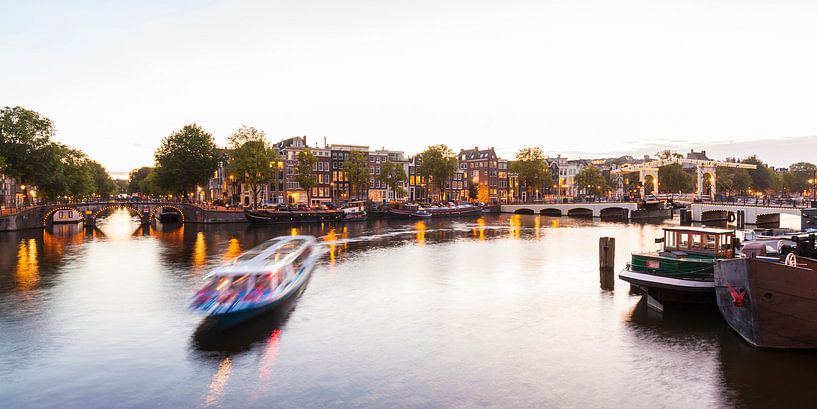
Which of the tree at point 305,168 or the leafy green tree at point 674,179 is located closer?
the tree at point 305,168

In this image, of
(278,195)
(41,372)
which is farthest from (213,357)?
(278,195)

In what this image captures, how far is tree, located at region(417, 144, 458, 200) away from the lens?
13162cm

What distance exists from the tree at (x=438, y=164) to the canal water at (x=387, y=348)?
90.6m

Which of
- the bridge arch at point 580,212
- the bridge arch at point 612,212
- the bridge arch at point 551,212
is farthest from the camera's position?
the bridge arch at point 551,212

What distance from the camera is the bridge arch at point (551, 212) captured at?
125m

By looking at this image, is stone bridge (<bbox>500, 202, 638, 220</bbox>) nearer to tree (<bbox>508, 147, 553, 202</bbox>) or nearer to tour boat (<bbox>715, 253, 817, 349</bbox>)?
tree (<bbox>508, 147, 553, 202</bbox>)

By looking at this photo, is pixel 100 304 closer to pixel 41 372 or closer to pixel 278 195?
pixel 41 372

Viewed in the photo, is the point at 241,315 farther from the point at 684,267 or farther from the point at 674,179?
the point at 674,179

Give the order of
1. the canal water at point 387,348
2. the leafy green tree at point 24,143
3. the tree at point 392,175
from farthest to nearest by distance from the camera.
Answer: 1. the tree at point 392,175
2. the leafy green tree at point 24,143
3. the canal water at point 387,348

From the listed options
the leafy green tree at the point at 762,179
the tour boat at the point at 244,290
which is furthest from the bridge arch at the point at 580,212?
the tour boat at the point at 244,290

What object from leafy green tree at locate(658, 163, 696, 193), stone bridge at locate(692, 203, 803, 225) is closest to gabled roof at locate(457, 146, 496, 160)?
leafy green tree at locate(658, 163, 696, 193)

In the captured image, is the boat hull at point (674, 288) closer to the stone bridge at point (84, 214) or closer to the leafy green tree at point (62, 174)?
the stone bridge at point (84, 214)

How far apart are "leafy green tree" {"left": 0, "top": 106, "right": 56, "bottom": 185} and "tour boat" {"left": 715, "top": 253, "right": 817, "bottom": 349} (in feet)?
302

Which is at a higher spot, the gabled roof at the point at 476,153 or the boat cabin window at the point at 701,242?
the gabled roof at the point at 476,153
